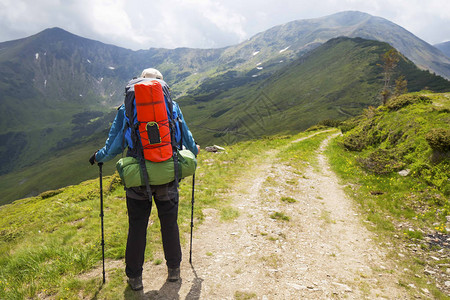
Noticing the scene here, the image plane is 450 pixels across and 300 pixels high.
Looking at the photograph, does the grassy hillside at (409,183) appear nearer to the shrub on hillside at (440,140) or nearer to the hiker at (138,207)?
the shrub on hillside at (440,140)

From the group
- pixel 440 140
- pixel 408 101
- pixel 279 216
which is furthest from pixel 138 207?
pixel 408 101

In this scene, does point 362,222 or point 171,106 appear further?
point 362,222

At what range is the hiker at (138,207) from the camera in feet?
16.2

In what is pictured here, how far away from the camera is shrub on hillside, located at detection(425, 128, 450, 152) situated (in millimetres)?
11312

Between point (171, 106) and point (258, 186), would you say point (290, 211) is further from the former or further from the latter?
point (171, 106)

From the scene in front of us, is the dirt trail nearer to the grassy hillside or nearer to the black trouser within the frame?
the black trouser

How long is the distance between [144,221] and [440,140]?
1476cm

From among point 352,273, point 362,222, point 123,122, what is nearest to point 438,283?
point 352,273

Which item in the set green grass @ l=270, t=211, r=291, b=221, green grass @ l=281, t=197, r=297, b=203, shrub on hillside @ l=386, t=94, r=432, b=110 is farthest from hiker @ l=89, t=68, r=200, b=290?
shrub on hillside @ l=386, t=94, r=432, b=110

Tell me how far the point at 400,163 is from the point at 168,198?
48.1ft

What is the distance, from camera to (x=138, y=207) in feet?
16.3

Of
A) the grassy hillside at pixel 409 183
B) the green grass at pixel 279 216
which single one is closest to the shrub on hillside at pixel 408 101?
the grassy hillside at pixel 409 183

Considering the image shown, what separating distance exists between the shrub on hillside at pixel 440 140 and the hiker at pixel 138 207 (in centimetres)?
1374

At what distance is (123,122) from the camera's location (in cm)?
503
